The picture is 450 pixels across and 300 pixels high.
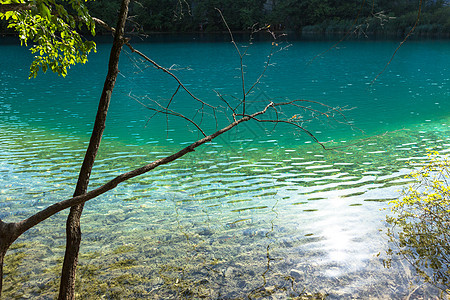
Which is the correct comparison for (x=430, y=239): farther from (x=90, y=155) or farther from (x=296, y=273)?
(x=90, y=155)

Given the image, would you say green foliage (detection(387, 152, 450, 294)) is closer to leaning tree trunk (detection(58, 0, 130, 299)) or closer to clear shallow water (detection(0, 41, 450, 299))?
Result: clear shallow water (detection(0, 41, 450, 299))

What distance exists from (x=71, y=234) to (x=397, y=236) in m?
4.65

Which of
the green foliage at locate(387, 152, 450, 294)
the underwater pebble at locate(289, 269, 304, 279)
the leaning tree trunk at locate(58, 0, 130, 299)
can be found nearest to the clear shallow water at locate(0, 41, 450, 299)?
the underwater pebble at locate(289, 269, 304, 279)

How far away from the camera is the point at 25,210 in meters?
7.13

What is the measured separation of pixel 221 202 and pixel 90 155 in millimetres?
4347

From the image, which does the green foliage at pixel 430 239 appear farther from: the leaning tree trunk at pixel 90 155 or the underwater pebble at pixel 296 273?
the leaning tree trunk at pixel 90 155

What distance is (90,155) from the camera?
141 inches

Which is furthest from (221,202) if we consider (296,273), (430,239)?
(430,239)

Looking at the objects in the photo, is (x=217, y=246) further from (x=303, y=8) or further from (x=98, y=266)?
(x=303, y=8)

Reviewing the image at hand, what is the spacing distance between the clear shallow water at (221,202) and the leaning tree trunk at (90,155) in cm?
69

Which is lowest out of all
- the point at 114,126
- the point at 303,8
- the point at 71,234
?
the point at 114,126

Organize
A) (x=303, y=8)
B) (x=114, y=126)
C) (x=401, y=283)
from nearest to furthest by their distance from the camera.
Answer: (x=401, y=283) → (x=114, y=126) → (x=303, y=8)

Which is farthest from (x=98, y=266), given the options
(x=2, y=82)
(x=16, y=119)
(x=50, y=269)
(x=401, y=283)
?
(x=2, y=82)

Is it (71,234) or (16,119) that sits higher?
(71,234)
